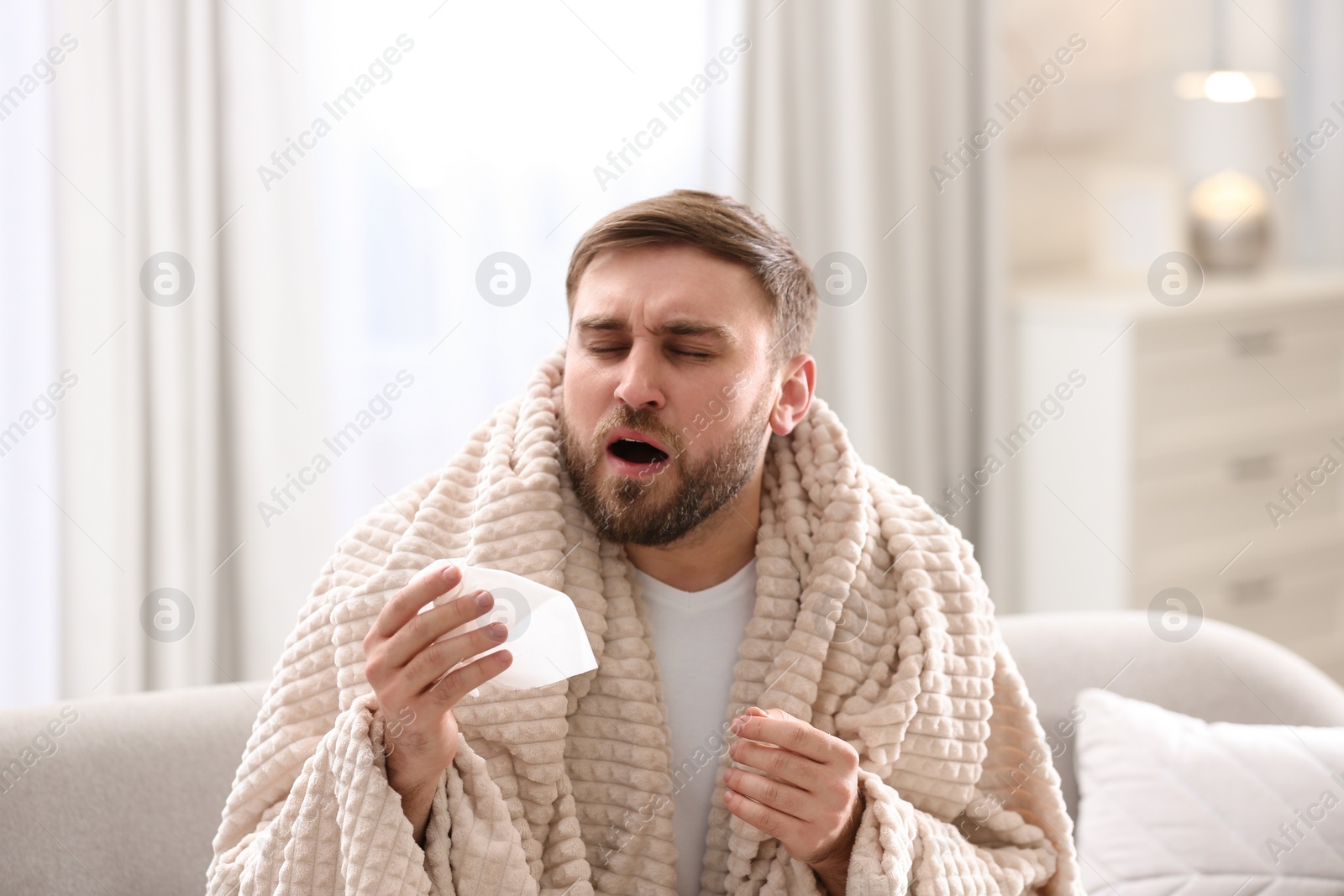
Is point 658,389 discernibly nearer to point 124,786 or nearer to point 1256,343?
point 124,786

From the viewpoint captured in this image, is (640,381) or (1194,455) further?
(1194,455)

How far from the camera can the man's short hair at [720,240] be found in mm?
1626

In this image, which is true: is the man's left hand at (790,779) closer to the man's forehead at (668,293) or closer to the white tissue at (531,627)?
the white tissue at (531,627)

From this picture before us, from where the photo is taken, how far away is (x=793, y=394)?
1793 mm

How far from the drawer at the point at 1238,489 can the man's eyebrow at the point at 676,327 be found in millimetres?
1877

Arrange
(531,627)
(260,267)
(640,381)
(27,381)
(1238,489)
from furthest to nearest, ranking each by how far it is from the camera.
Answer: (1238,489), (260,267), (27,381), (640,381), (531,627)

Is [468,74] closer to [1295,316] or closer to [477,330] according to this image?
[477,330]

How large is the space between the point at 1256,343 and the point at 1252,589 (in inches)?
27.0

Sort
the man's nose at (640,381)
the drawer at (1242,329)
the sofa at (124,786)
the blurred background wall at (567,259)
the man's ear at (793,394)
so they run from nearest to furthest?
the man's nose at (640,381) < the sofa at (124,786) < the man's ear at (793,394) < the blurred background wall at (567,259) < the drawer at (1242,329)

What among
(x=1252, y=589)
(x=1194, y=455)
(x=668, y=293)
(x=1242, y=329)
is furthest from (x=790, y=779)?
(x=1252, y=589)

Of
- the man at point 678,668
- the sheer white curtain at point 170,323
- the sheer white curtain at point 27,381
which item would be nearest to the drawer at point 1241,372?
the man at point 678,668

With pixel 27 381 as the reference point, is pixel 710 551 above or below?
below

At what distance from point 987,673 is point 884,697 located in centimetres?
16

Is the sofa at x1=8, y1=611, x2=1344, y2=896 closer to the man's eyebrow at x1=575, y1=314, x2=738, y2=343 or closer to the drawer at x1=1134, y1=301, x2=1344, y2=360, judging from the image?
the man's eyebrow at x1=575, y1=314, x2=738, y2=343
